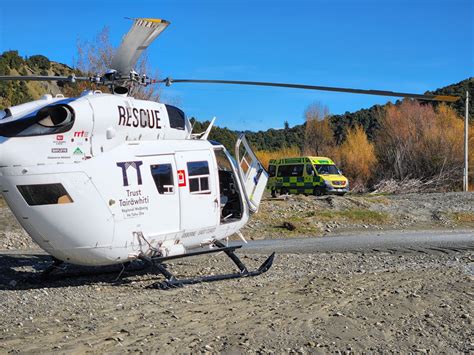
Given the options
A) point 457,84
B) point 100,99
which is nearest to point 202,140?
point 100,99

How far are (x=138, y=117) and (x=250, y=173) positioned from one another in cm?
317

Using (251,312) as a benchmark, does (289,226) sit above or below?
below

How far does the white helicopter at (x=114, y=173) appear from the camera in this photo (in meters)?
7.67

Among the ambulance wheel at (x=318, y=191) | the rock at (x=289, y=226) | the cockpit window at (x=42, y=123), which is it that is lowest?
the ambulance wheel at (x=318, y=191)

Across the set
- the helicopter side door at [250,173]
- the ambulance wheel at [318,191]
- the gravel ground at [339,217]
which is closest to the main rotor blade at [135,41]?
the helicopter side door at [250,173]

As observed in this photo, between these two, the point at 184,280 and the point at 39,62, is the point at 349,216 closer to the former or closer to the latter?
the point at 184,280

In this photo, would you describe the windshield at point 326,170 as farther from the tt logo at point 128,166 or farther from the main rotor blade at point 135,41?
the main rotor blade at point 135,41

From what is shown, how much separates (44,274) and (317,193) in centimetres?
2324

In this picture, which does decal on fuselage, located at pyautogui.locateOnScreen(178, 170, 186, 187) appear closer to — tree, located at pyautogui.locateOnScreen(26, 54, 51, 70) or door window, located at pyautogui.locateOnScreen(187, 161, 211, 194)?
door window, located at pyautogui.locateOnScreen(187, 161, 211, 194)

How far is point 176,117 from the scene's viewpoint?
9.65 metres

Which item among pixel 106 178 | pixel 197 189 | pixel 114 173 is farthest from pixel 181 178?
pixel 106 178

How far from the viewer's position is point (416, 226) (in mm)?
20609

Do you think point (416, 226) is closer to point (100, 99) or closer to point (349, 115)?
point (100, 99)

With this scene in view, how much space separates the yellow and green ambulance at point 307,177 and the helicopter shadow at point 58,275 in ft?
65.3
